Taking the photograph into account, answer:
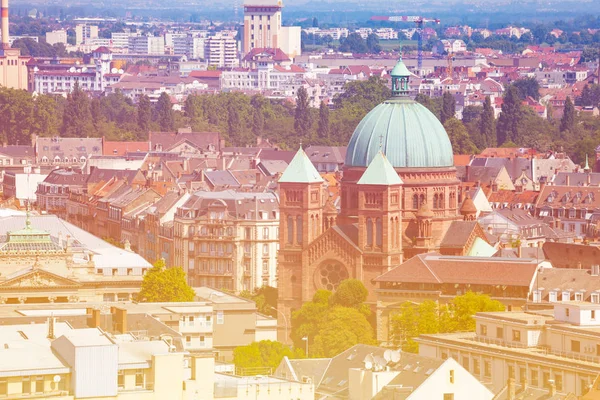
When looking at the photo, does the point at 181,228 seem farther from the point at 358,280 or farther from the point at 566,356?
the point at 566,356

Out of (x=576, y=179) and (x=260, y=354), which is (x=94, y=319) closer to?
(x=260, y=354)

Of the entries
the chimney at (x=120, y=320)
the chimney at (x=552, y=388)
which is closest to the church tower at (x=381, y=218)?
the chimney at (x=120, y=320)

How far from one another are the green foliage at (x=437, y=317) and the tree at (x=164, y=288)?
27.8ft

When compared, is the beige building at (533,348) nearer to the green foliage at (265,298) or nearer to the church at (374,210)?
the church at (374,210)

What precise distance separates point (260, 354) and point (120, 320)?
826cm

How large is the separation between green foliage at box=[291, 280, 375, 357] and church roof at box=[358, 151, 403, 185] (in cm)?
498

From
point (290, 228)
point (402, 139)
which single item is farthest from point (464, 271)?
point (402, 139)

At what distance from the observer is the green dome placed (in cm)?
11419

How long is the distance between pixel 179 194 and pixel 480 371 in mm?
65269

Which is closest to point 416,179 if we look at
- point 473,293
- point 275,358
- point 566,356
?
point 473,293

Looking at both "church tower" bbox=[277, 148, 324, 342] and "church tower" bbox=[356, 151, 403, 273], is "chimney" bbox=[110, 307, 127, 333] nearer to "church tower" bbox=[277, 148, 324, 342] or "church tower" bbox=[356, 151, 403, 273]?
"church tower" bbox=[356, 151, 403, 273]

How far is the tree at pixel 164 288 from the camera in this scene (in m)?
99.2

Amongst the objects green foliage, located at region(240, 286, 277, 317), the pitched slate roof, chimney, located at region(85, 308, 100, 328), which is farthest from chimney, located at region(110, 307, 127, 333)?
green foliage, located at region(240, 286, 277, 317)

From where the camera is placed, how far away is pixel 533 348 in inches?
3066
